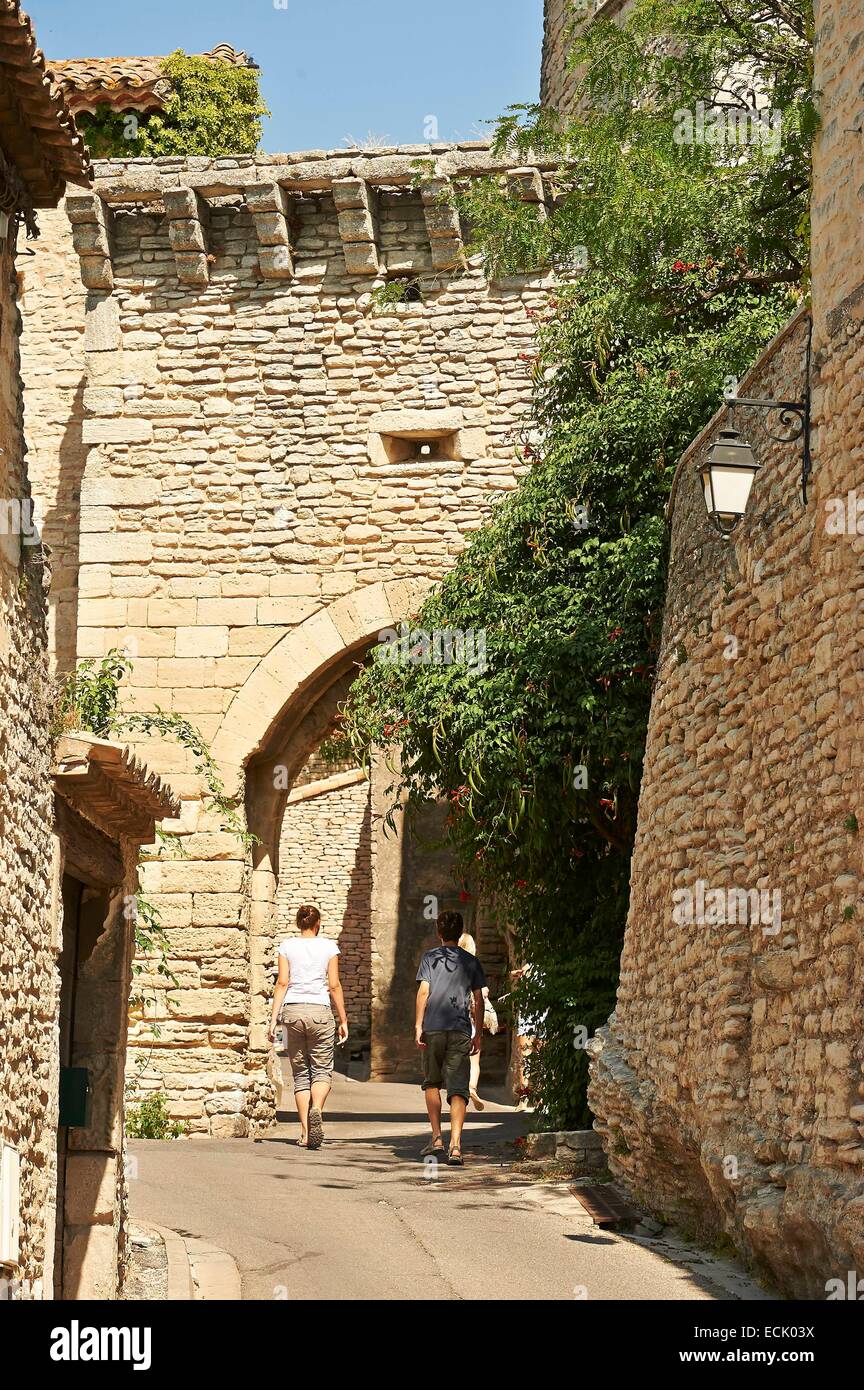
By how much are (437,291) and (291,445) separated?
1734 mm

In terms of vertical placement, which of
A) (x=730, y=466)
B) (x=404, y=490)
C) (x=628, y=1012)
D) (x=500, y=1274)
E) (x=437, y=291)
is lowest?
(x=500, y=1274)

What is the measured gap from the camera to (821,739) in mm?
5547

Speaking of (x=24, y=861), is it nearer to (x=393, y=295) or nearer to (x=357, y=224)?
(x=393, y=295)

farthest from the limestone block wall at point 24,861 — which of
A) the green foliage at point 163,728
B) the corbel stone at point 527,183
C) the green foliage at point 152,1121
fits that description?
the corbel stone at point 527,183

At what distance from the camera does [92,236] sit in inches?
517

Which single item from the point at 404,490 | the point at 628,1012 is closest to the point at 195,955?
the point at 404,490

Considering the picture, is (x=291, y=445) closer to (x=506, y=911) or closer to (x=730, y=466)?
(x=506, y=911)

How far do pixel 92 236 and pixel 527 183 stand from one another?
3.56 m

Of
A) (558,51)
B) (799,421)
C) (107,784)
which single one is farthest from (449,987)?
(558,51)

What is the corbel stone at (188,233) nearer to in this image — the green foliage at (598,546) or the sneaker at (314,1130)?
the green foliage at (598,546)

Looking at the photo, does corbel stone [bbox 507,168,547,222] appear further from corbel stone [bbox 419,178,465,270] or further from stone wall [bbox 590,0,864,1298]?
stone wall [bbox 590,0,864,1298]

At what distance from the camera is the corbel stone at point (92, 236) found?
42.6 feet

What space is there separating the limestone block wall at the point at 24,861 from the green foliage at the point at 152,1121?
21.1 feet

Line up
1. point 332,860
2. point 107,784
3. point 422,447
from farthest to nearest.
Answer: point 332,860
point 422,447
point 107,784
